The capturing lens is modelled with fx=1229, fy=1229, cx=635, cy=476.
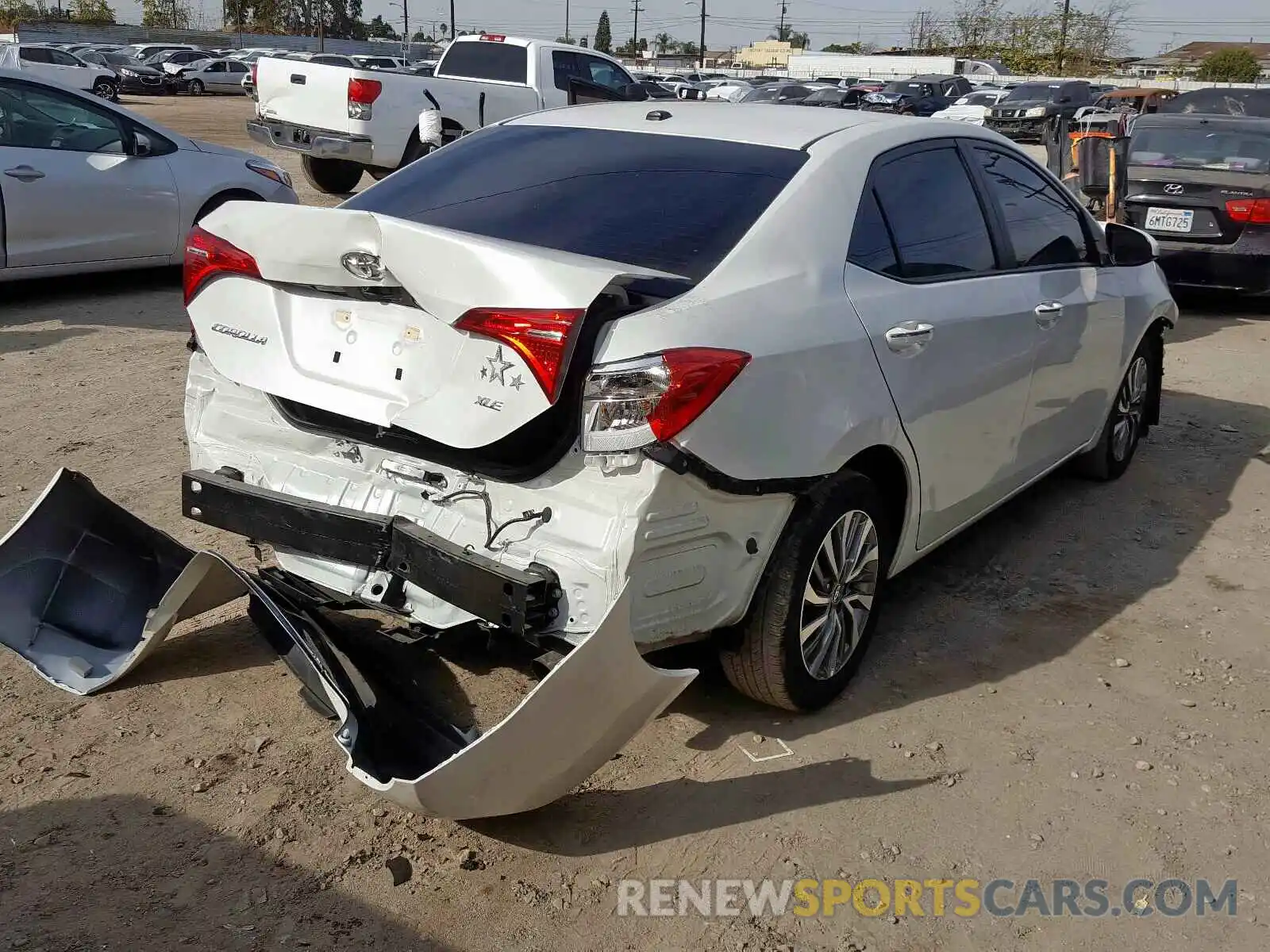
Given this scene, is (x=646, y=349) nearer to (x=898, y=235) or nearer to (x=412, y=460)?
(x=412, y=460)

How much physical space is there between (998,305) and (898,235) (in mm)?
578

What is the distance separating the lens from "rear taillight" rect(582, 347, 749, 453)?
2906 mm

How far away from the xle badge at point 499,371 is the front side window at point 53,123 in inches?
259

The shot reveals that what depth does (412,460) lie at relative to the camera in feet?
10.6

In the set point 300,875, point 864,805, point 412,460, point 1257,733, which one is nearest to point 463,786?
point 300,875

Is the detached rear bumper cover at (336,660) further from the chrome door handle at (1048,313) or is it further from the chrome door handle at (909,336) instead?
the chrome door handle at (1048,313)

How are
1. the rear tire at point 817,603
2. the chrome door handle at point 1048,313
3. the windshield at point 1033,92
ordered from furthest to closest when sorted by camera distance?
the windshield at point 1033,92 < the chrome door handle at point 1048,313 < the rear tire at point 817,603

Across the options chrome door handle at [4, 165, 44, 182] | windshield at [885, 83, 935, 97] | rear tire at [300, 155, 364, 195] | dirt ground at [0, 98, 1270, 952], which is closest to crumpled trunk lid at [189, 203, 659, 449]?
dirt ground at [0, 98, 1270, 952]

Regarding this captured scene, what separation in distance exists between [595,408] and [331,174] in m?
12.8

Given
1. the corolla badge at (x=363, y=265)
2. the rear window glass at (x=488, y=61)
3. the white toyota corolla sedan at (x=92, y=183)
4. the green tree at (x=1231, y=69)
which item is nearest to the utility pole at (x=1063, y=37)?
the green tree at (x=1231, y=69)

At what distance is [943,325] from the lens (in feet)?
12.8

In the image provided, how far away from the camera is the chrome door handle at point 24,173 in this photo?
7902 mm

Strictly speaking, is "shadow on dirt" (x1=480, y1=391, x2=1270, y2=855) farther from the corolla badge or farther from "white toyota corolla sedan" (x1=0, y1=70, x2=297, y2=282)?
"white toyota corolla sedan" (x1=0, y1=70, x2=297, y2=282)

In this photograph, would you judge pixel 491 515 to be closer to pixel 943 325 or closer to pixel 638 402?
pixel 638 402
